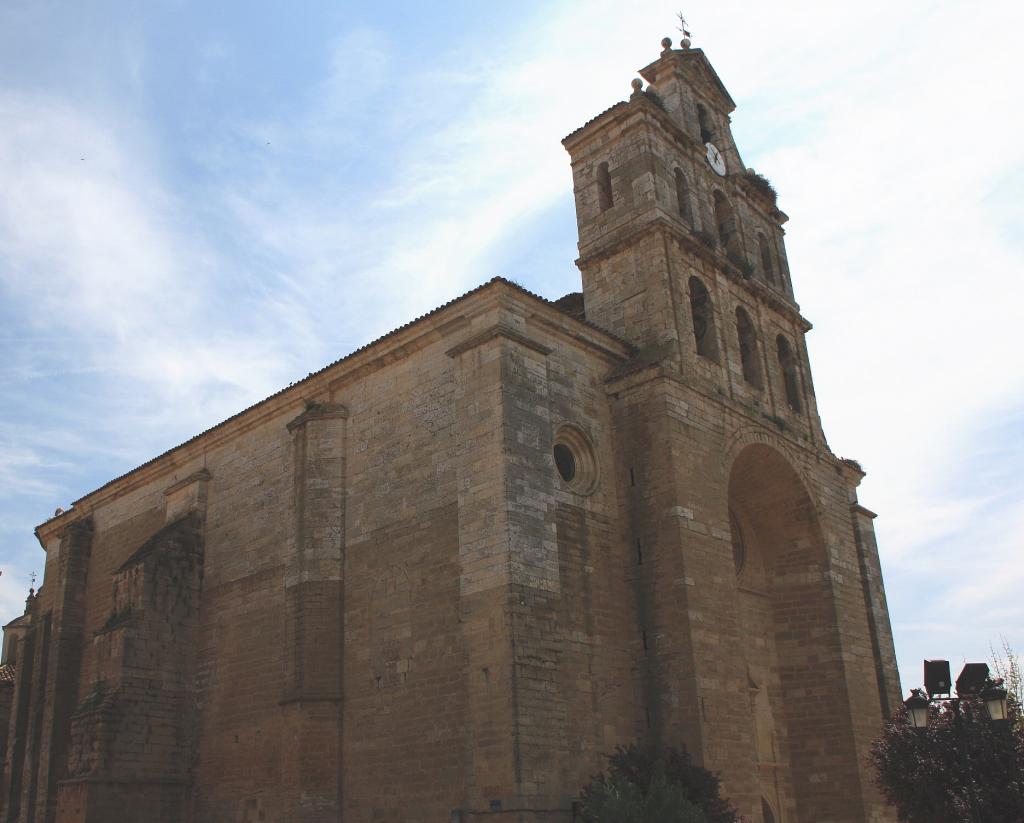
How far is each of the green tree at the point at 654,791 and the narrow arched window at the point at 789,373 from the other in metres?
9.20

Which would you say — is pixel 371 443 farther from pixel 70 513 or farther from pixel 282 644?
pixel 70 513

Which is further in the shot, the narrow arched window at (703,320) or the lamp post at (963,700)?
the narrow arched window at (703,320)

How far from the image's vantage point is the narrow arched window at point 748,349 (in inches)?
793

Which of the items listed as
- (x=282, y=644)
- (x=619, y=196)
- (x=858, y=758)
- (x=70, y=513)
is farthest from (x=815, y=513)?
(x=70, y=513)

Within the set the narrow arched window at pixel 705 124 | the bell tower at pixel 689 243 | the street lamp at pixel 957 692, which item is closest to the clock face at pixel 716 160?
the bell tower at pixel 689 243

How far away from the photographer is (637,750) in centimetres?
1401

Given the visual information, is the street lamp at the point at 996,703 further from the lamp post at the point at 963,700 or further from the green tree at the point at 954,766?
the green tree at the point at 954,766

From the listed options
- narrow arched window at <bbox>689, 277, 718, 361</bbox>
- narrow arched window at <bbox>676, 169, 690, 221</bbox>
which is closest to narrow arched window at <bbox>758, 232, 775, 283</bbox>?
narrow arched window at <bbox>676, 169, 690, 221</bbox>

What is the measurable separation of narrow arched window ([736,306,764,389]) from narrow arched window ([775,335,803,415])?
115cm

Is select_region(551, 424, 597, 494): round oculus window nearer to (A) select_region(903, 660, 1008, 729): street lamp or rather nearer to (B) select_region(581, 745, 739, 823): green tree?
(B) select_region(581, 745, 739, 823): green tree

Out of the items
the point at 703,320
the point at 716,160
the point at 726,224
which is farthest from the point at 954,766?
the point at 716,160

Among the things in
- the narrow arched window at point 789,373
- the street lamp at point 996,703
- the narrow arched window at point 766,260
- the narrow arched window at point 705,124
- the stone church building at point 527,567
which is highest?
the narrow arched window at point 705,124

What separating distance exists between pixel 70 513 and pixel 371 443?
495 inches

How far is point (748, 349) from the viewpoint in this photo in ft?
67.1
